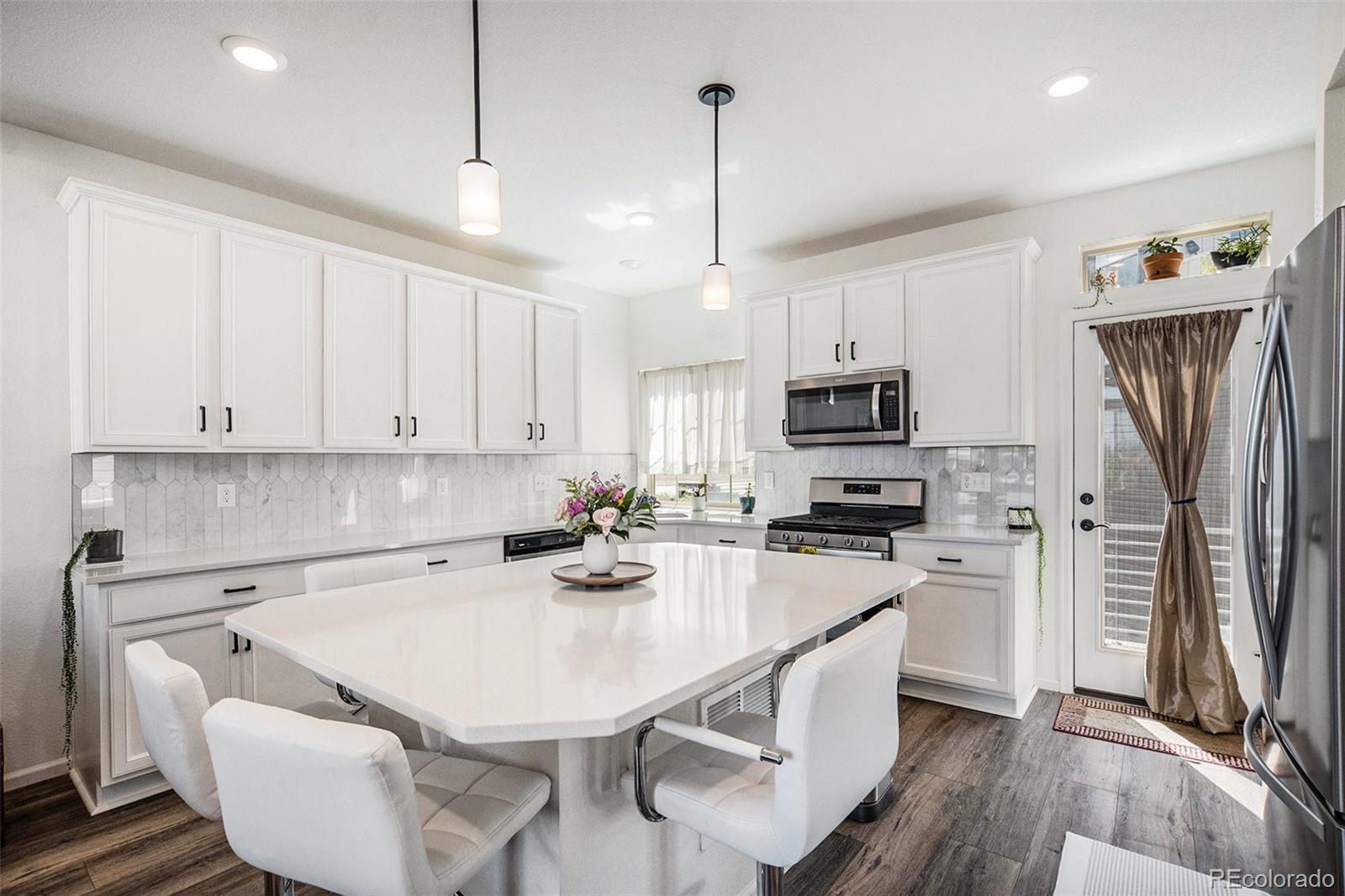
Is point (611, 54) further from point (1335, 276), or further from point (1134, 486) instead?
point (1134, 486)

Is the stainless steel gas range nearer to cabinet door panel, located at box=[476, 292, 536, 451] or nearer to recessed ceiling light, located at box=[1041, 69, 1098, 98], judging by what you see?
cabinet door panel, located at box=[476, 292, 536, 451]

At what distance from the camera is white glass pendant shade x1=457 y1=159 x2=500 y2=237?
5.90ft

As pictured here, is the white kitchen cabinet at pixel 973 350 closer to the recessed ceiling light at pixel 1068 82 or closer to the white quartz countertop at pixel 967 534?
the white quartz countertop at pixel 967 534

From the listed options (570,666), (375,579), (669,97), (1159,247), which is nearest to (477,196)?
(669,97)

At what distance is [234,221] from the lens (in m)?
2.97

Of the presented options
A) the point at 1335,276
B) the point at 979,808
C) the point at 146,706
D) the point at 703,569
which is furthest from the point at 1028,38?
the point at 146,706

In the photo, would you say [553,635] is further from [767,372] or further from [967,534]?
[767,372]

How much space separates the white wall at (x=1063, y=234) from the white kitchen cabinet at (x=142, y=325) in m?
3.35

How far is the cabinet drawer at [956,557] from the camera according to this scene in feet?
10.6

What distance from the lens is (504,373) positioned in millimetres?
4219

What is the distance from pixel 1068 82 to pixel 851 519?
2395mm

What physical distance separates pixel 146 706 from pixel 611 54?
7.56 feet

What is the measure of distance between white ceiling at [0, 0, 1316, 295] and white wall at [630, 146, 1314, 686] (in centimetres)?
14

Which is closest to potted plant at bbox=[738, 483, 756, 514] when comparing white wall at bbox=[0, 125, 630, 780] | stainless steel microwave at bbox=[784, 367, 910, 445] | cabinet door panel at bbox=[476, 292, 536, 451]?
stainless steel microwave at bbox=[784, 367, 910, 445]
